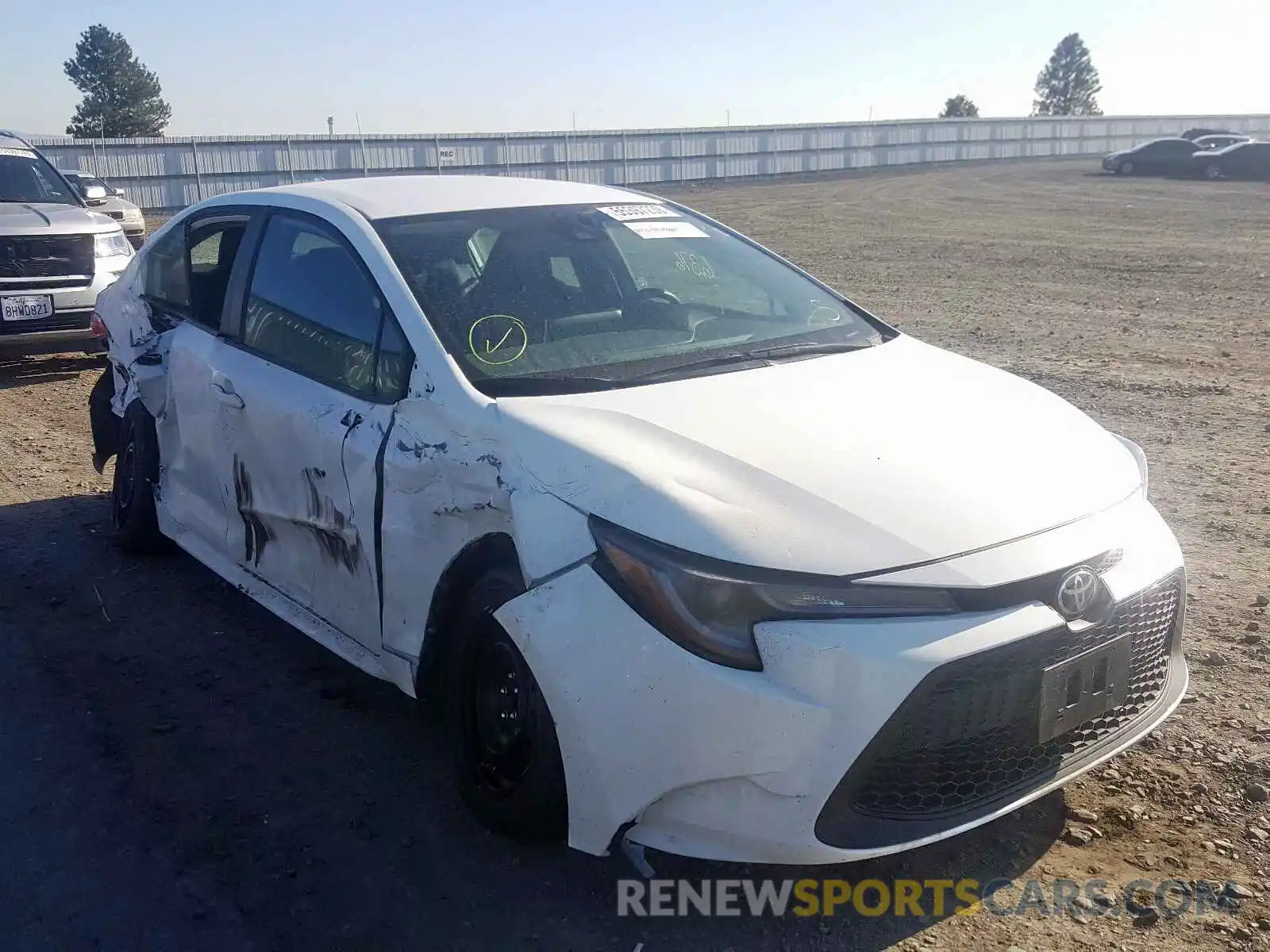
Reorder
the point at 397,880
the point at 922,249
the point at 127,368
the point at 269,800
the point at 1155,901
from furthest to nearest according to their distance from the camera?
1. the point at 922,249
2. the point at 127,368
3. the point at 269,800
4. the point at 397,880
5. the point at 1155,901

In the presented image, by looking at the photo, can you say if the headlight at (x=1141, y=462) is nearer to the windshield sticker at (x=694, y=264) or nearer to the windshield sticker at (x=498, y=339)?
the windshield sticker at (x=694, y=264)

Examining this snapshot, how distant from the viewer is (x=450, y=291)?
3.80 meters

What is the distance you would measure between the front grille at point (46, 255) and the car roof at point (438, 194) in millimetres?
5714

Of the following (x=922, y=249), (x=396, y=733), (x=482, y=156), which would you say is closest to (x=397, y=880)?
(x=396, y=733)

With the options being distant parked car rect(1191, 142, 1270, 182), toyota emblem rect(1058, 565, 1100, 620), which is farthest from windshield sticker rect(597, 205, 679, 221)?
distant parked car rect(1191, 142, 1270, 182)

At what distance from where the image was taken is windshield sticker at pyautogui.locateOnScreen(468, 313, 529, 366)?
11.8 ft

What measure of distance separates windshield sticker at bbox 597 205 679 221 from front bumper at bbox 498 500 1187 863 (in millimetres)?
2070

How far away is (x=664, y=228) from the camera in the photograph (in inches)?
182

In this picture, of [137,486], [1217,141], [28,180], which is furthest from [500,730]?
[1217,141]

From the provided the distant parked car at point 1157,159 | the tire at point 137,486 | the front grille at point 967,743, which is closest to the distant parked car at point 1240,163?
the distant parked car at point 1157,159

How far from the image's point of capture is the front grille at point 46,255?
964 centimetres

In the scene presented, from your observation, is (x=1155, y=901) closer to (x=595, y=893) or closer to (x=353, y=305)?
(x=595, y=893)

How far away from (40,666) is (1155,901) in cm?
385

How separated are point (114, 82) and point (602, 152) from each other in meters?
60.1
